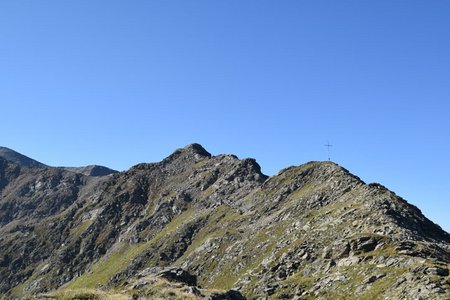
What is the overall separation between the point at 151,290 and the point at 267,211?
107041 mm

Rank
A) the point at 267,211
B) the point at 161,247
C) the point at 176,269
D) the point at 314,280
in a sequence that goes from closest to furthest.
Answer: the point at 176,269 < the point at 314,280 < the point at 267,211 < the point at 161,247

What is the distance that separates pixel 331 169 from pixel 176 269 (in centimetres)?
10448

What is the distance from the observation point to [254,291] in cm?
8494

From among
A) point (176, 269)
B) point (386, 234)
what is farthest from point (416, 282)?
point (176, 269)

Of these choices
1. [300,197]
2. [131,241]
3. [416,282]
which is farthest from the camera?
[131,241]

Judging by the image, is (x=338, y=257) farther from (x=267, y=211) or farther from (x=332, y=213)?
(x=267, y=211)

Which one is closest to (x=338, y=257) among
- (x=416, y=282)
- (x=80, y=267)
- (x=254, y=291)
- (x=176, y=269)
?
(x=254, y=291)

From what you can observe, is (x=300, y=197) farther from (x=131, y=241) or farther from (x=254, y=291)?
(x=131, y=241)

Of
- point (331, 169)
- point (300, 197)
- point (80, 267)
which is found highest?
point (331, 169)

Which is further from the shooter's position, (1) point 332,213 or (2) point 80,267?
(2) point 80,267

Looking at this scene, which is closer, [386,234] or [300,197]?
[386,234]

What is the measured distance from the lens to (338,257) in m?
75.8

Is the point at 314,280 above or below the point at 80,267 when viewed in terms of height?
above

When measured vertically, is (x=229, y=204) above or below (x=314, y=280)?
above
